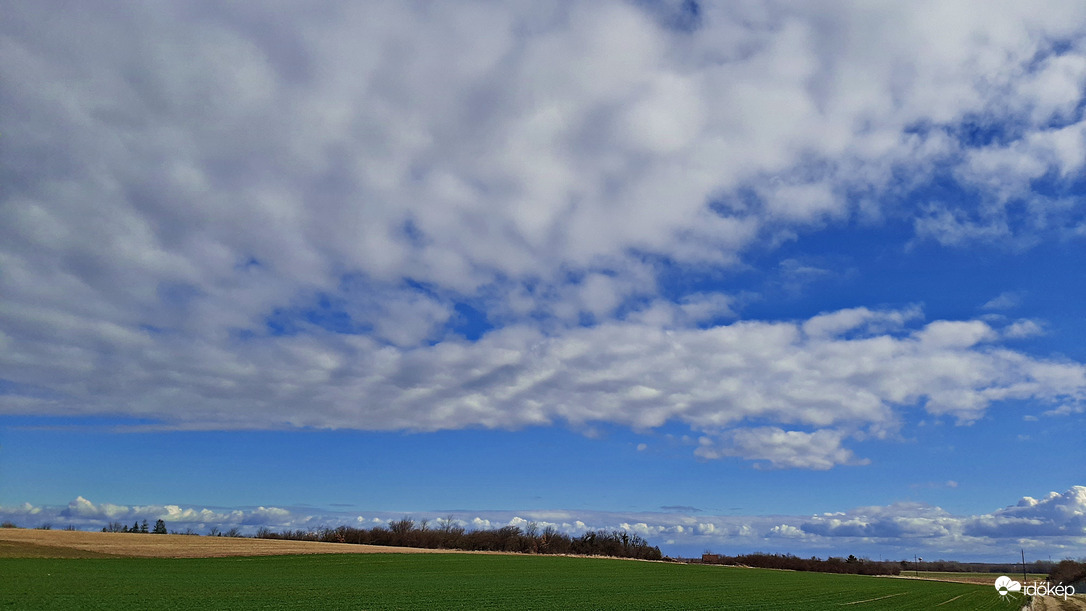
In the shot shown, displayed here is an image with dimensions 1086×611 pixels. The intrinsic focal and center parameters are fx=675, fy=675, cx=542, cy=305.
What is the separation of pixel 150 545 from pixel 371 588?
46496mm

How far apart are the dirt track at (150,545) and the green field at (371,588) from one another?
5791 mm

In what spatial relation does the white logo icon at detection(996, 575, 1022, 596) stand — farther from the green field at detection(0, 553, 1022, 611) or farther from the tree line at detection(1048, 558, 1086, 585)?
the tree line at detection(1048, 558, 1086, 585)

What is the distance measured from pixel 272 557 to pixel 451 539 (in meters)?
62.7

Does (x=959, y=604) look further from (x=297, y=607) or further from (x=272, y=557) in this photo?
(x=272, y=557)

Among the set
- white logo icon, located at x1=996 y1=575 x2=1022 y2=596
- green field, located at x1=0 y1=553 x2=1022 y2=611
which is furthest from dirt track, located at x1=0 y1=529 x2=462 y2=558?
white logo icon, located at x1=996 y1=575 x2=1022 y2=596

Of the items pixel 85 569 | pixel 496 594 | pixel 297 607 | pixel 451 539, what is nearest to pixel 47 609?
pixel 297 607

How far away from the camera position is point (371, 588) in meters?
45.0

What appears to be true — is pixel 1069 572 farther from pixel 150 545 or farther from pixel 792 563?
pixel 150 545

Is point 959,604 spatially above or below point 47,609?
below

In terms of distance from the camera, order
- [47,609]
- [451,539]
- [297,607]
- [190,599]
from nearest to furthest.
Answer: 1. [47,609]
2. [297,607]
3. [190,599]
4. [451,539]

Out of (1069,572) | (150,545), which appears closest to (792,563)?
(1069,572)

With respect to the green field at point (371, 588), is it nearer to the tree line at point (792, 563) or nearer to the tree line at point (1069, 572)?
the tree line at point (792, 563)

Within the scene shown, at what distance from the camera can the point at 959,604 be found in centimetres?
5653

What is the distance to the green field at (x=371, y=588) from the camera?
34219 millimetres
